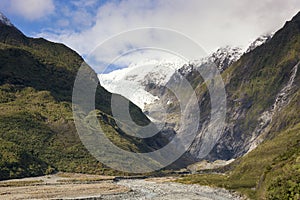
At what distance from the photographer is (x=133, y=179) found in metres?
172

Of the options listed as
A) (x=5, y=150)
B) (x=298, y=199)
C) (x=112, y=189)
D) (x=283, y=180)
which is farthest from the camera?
(x=5, y=150)

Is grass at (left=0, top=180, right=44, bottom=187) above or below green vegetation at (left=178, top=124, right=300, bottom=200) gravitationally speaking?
above

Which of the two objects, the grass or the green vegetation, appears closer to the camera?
the green vegetation

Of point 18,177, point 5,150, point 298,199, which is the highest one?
point 5,150

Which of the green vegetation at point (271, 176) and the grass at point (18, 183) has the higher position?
the grass at point (18, 183)

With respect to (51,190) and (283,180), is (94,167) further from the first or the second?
(283,180)

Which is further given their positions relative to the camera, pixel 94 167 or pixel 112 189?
pixel 94 167

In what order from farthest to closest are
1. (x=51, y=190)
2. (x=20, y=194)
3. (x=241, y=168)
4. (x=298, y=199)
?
1. (x=241, y=168)
2. (x=51, y=190)
3. (x=20, y=194)
4. (x=298, y=199)

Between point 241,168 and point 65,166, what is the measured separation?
71.9m

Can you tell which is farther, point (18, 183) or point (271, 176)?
point (18, 183)

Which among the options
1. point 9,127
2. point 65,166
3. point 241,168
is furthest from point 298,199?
point 9,127

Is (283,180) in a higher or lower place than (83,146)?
lower

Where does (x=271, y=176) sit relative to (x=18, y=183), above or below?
below

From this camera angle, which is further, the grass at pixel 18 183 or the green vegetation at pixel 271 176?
the grass at pixel 18 183
